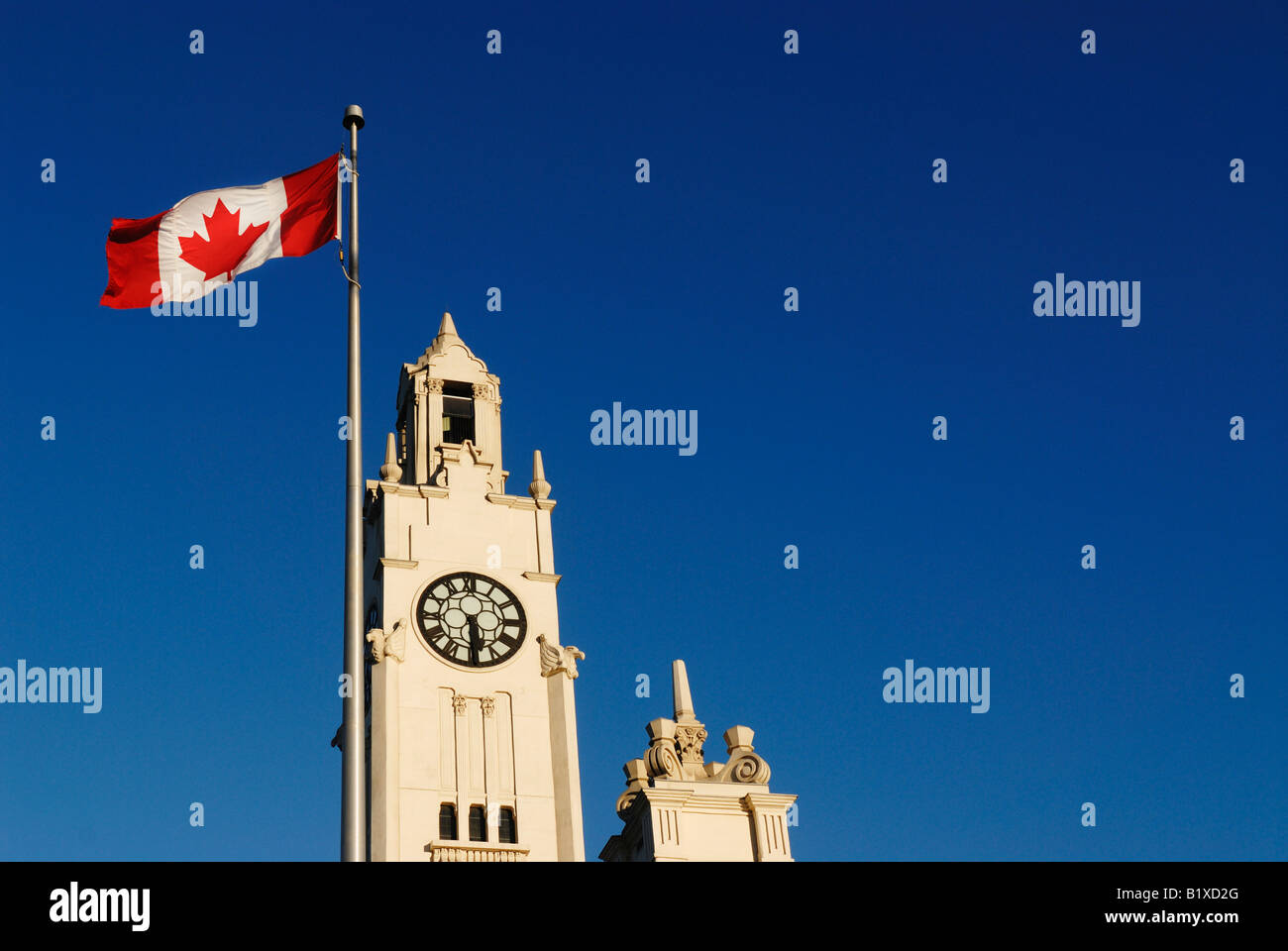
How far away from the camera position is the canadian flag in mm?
29391

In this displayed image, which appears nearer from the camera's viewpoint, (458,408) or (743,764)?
(743,764)

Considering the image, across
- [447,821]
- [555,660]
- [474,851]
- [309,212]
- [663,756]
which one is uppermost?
[309,212]

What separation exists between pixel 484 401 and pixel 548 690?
14999 millimetres

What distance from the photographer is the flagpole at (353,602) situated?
2362 centimetres

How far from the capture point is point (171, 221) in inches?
1168

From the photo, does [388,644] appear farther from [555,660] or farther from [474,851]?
[474,851]

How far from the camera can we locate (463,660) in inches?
2296

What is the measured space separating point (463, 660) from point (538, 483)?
385 inches

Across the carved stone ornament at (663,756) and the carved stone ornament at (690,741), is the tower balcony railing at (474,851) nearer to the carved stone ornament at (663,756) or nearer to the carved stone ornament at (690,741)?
the carved stone ornament at (663,756)

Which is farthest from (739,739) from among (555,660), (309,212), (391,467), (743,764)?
(309,212)

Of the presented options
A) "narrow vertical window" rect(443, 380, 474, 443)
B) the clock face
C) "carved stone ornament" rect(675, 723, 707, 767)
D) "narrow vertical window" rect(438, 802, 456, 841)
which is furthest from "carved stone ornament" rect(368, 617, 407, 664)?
"narrow vertical window" rect(443, 380, 474, 443)
